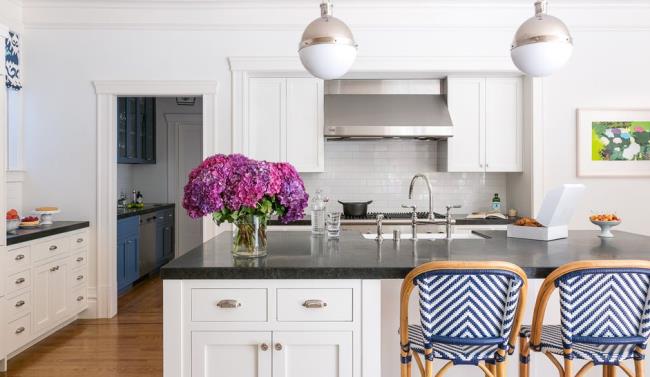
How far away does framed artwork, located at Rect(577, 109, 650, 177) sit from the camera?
15.4 feet

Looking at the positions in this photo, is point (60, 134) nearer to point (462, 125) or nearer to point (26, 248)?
point (26, 248)

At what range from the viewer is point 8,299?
3381 mm

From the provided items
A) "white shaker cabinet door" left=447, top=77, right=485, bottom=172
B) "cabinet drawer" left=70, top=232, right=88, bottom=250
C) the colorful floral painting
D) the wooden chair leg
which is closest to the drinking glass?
the wooden chair leg

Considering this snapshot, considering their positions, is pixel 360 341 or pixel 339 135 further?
pixel 339 135

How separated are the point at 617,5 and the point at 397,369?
406cm

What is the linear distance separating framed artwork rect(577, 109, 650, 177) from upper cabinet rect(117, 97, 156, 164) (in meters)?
4.74

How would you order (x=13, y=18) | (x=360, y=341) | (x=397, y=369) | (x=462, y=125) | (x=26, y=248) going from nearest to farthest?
(x=360, y=341) → (x=397, y=369) → (x=26, y=248) → (x=13, y=18) → (x=462, y=125)

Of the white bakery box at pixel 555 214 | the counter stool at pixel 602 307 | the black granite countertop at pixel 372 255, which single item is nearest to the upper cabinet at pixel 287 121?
the black granite countertop at pixel 372 255

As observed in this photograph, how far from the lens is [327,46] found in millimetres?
2322

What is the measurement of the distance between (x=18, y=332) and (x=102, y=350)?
0.56 meters

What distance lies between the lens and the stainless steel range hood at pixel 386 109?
468cm

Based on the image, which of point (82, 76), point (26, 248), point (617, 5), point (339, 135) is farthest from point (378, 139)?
point (26, 248)

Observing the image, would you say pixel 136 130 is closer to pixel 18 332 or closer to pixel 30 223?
pixel 30 223

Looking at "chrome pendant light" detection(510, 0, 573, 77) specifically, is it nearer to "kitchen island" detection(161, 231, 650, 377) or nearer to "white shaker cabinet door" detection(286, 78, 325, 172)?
"kitchen island" detection(161, 231, 650, 377)
